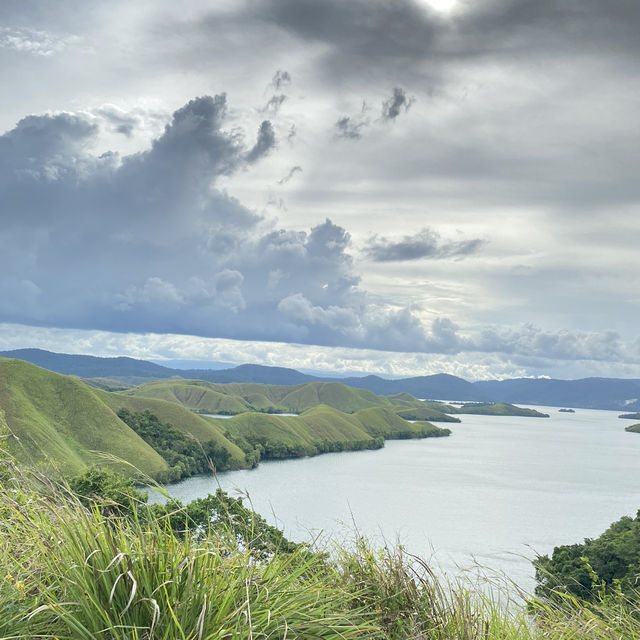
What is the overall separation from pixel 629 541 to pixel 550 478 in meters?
83.3

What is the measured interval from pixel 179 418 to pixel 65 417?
2938 centimetres

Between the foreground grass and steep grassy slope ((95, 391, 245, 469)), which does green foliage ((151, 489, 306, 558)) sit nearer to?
the foreground grass

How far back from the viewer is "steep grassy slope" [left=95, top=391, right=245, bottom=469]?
125m

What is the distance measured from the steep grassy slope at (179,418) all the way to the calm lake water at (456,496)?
686 cm

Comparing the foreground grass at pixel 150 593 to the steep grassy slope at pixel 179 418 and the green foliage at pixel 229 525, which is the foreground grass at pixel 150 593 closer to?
Answer: the green foliage at pixel 229 525

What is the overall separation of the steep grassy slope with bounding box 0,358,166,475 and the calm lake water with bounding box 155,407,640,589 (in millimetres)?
13547

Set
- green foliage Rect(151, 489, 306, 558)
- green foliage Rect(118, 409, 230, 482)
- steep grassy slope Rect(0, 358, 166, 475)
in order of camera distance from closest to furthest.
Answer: green foliage Rect(151, 489, 306, 558) → steep grassy slope Rect(0, 358, 166, 475) → green foliage Rect(118, 409, 230, 482)

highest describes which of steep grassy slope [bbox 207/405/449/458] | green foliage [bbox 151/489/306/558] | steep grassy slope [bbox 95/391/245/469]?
green foliage [bbox 151/489/306/558]

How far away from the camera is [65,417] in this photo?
110 metres

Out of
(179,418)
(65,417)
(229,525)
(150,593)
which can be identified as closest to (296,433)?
(179,418)

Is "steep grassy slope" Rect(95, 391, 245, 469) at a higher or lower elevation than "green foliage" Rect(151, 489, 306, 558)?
lower

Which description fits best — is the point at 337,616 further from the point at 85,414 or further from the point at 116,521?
the point at 85,414

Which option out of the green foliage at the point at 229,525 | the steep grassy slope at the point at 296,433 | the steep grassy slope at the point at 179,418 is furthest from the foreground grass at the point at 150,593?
the steep grassy slope at the point at 296,433

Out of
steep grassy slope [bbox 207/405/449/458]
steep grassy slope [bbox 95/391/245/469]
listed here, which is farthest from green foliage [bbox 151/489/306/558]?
steep grassy slope [bbox 207/405/449/458]
